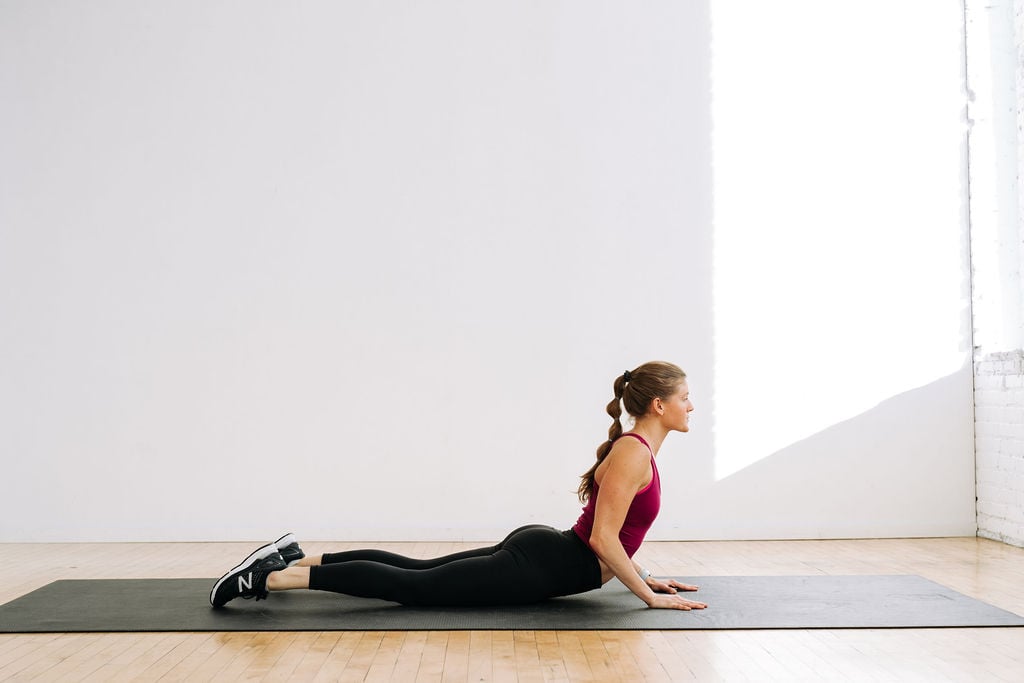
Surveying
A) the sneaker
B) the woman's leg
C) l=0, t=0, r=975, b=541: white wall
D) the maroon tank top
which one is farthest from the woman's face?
l=0, t=0, r=975, b=541: white wall

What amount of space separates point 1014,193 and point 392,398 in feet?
10.8

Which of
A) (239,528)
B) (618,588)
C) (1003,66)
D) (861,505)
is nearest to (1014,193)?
(1003,66)

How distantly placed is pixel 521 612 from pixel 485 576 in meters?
0.16

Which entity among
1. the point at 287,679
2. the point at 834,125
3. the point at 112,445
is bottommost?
the point at 287,679

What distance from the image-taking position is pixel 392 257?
17.6ft

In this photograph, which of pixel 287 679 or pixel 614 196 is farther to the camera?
pixel 614 196

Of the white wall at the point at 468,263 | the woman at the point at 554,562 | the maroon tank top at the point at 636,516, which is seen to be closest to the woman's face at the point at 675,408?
the woman at the point at 554,562

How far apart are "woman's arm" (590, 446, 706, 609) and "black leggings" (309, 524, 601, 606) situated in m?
0.11

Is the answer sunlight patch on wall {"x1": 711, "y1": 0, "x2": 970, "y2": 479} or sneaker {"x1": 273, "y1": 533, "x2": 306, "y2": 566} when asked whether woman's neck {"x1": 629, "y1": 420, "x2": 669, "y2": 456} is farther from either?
sunlight patch on wall {"x1": 711, "y1": 0, "x2": 970, "y2": 479}

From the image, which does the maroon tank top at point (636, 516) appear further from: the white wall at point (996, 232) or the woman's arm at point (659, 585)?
the white wall at point (996, 232)

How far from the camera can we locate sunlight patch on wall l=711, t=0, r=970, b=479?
5375mm

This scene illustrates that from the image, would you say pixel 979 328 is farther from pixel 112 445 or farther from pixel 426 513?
pixel 112 445

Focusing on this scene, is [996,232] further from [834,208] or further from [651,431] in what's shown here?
[651,431]

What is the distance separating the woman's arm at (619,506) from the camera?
3.16 meters
